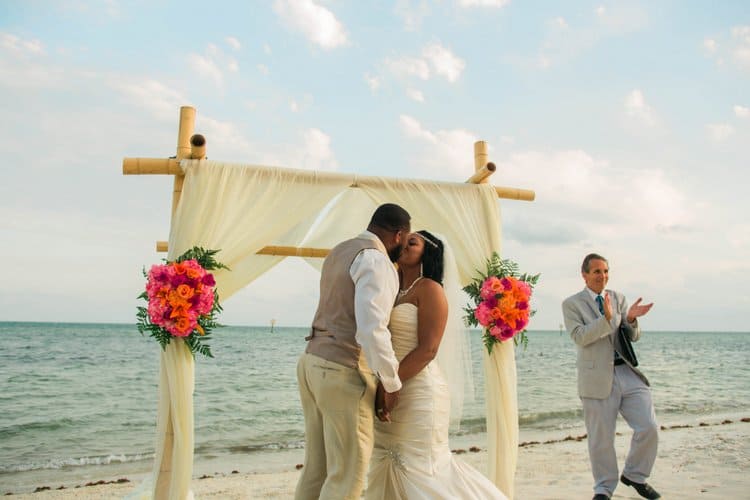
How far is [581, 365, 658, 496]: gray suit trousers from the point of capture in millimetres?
4535

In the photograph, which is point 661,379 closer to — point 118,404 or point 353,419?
point 118,404

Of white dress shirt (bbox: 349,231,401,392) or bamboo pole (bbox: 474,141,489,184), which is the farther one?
bamboo pole (bbox: 474,141,489,184)

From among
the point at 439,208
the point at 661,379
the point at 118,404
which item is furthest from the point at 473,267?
the point at 661,379

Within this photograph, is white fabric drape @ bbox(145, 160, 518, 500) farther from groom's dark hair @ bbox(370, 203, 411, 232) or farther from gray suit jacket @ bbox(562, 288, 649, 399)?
groom's dark hair @ bbox(370, 203, 411, 232)

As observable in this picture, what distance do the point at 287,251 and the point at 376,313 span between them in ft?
7.33

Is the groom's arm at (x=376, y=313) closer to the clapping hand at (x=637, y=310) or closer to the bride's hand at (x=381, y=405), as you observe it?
the bride's hand at (x=381, y=405)

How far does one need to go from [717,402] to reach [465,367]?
1314cm

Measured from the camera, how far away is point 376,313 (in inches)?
118

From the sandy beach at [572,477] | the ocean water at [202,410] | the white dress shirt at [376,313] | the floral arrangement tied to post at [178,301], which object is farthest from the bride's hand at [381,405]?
the ocean water at [202,410]

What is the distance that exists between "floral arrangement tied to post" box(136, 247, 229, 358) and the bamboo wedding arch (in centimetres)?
13

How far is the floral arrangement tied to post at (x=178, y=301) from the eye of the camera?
3932 millimetres

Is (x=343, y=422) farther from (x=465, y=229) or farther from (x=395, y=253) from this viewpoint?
(x=465, y=229)

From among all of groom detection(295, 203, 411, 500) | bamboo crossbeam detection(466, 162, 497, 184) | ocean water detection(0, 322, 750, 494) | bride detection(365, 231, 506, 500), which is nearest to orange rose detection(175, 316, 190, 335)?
groom detection(295, 203, 411, 500)

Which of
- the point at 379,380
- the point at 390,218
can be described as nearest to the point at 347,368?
the point at 379,380
